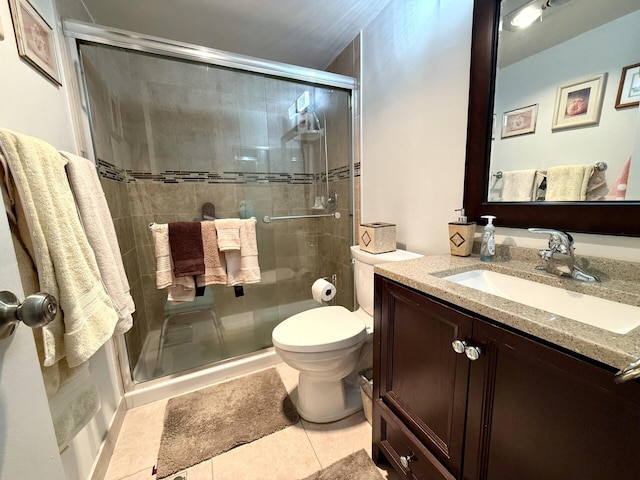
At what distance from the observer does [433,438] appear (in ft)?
2.56

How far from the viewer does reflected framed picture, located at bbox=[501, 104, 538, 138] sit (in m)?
0.90

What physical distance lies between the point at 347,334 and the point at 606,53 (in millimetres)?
1295

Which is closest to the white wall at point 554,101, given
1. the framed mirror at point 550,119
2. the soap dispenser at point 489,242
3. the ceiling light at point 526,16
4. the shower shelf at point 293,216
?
the framed mirror at point 550,119

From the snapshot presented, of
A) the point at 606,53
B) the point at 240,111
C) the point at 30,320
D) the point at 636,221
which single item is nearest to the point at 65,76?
the point at 240,111

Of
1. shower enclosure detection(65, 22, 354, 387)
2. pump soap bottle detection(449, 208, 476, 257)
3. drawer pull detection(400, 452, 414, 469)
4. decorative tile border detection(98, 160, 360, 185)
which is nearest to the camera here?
drawer pull detection(400, 452, 414, 469)

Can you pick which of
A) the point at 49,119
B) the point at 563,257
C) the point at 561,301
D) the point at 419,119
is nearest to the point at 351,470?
the point at 561,301

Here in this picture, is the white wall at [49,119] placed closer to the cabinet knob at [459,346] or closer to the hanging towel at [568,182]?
the cabinet knob at [459,346]

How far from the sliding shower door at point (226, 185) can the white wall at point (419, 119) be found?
13.1 inches

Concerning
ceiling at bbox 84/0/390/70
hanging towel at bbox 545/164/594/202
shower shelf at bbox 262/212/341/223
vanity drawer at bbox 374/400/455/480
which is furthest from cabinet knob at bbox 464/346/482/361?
ceiling at bbox 84/0/390/70

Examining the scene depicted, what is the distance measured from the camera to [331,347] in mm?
1141

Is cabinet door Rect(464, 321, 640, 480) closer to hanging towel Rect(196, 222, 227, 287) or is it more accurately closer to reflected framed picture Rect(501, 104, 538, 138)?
reflected framed picture Rect(501, 104, 538, 138)

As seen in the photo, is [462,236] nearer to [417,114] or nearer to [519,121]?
[519,121]

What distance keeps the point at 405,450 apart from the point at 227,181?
1.89 metres

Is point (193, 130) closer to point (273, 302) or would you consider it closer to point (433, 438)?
point (273, 302)
